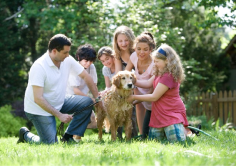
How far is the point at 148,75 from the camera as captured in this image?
6082mm

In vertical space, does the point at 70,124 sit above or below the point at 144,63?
below

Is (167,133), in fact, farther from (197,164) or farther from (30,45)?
(30,45)

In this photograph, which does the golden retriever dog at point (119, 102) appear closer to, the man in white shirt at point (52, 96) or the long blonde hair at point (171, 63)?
the man in white shirt at point (52, 96)

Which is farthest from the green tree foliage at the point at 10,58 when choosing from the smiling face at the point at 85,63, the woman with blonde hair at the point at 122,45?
the woman with blonde hair at the point at 122,45

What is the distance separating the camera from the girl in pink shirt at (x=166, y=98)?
5.31 m

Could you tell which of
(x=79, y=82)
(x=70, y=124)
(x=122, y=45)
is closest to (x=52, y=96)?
(x=70, y=124)

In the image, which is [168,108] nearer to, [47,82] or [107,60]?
[107,60]

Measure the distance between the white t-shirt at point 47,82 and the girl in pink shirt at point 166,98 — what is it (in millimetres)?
1486

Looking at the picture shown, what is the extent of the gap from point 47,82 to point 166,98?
212cm

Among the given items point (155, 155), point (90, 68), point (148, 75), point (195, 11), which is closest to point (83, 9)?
point (195, 11)

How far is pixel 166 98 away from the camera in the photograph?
5453mm

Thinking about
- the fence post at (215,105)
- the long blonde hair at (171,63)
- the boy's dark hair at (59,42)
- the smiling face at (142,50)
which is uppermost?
the boy's dark hair at (59,42)

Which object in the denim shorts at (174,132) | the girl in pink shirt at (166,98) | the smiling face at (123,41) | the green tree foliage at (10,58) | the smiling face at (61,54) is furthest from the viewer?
the green tree foliage at (10,58)

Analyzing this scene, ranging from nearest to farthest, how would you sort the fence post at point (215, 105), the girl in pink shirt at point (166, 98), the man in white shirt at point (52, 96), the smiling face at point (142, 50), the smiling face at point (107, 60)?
the girl in pink shirt at point (166, 98), the man in white shirt at point (52, 96), the smiling face at point (142, 50), the smiling face at point (107, 60), the fence post at point (215, 105)
